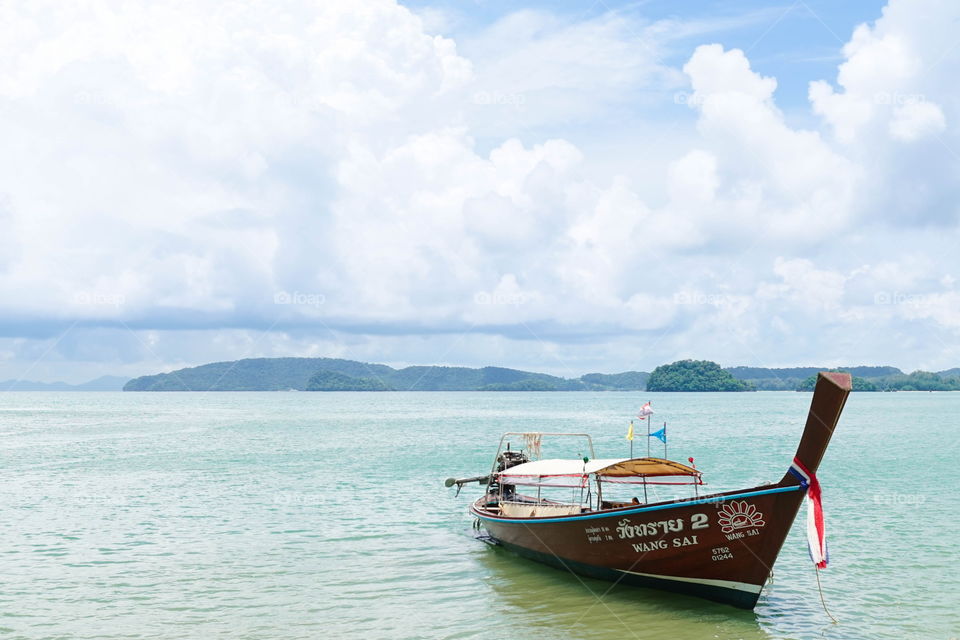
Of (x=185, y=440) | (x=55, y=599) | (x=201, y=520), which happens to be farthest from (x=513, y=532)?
(x=185, y=440)

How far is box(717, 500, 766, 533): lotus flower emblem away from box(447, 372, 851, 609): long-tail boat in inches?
0.7

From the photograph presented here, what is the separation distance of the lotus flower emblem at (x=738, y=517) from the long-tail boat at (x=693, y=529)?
0.06 feet

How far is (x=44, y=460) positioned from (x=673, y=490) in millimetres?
37581

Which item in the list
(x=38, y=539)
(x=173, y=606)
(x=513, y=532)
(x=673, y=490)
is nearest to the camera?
(x=173, y=606)

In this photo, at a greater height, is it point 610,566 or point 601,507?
point 601,507

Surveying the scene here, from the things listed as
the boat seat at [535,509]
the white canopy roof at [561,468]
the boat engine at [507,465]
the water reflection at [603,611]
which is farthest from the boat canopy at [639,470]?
the boat engine at [507,465]

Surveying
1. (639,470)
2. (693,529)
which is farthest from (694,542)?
(639,470)

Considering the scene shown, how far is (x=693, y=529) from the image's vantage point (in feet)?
50.4

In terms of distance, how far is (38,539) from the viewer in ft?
77.2

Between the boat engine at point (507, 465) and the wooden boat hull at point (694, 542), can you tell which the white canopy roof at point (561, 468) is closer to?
the wooden boat hull at point (694, 542)

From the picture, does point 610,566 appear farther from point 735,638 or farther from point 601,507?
point 735,638

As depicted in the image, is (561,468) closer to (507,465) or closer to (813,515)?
(507,465)

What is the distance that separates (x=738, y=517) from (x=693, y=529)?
37.5 inches

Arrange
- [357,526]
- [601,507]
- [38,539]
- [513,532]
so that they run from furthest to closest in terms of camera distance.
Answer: [357,526]
[38,539]
[513,532]
[601,507]
